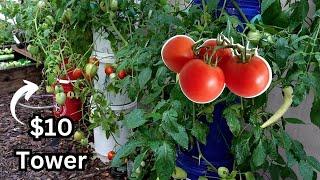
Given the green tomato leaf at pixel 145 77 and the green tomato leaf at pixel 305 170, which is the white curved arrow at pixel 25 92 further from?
the green tomato leaf at pixel 305 170

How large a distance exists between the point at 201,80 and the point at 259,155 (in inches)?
21.3

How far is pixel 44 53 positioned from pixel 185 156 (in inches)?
52.6

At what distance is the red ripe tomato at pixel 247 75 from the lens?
0.65 m

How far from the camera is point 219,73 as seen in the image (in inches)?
25.5

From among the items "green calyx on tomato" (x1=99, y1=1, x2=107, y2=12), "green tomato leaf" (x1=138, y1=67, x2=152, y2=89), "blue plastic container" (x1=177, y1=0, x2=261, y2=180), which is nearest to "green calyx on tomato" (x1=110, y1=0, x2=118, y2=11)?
"green calyx on tomato" (x1=99, y1=1, x2=107, y2=12)

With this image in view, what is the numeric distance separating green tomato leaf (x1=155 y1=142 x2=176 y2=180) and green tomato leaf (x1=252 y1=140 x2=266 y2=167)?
25 centimetres

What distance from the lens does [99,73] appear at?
6.79 feet

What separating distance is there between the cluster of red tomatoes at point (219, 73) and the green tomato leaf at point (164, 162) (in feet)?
1.22

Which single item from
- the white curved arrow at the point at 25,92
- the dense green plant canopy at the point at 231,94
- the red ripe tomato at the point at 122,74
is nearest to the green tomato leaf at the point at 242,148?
the dense green plant canopy at the point at 231,94

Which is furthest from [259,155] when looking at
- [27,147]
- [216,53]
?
[27,147]

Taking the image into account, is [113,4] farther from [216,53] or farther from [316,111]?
[216,53]

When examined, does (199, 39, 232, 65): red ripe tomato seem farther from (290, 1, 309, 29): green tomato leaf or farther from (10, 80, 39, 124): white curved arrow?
(10, 80, 39, 124): white curved arrow

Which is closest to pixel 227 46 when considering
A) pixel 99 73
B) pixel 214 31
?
pixel 214 31

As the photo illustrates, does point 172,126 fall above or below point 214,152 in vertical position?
above
